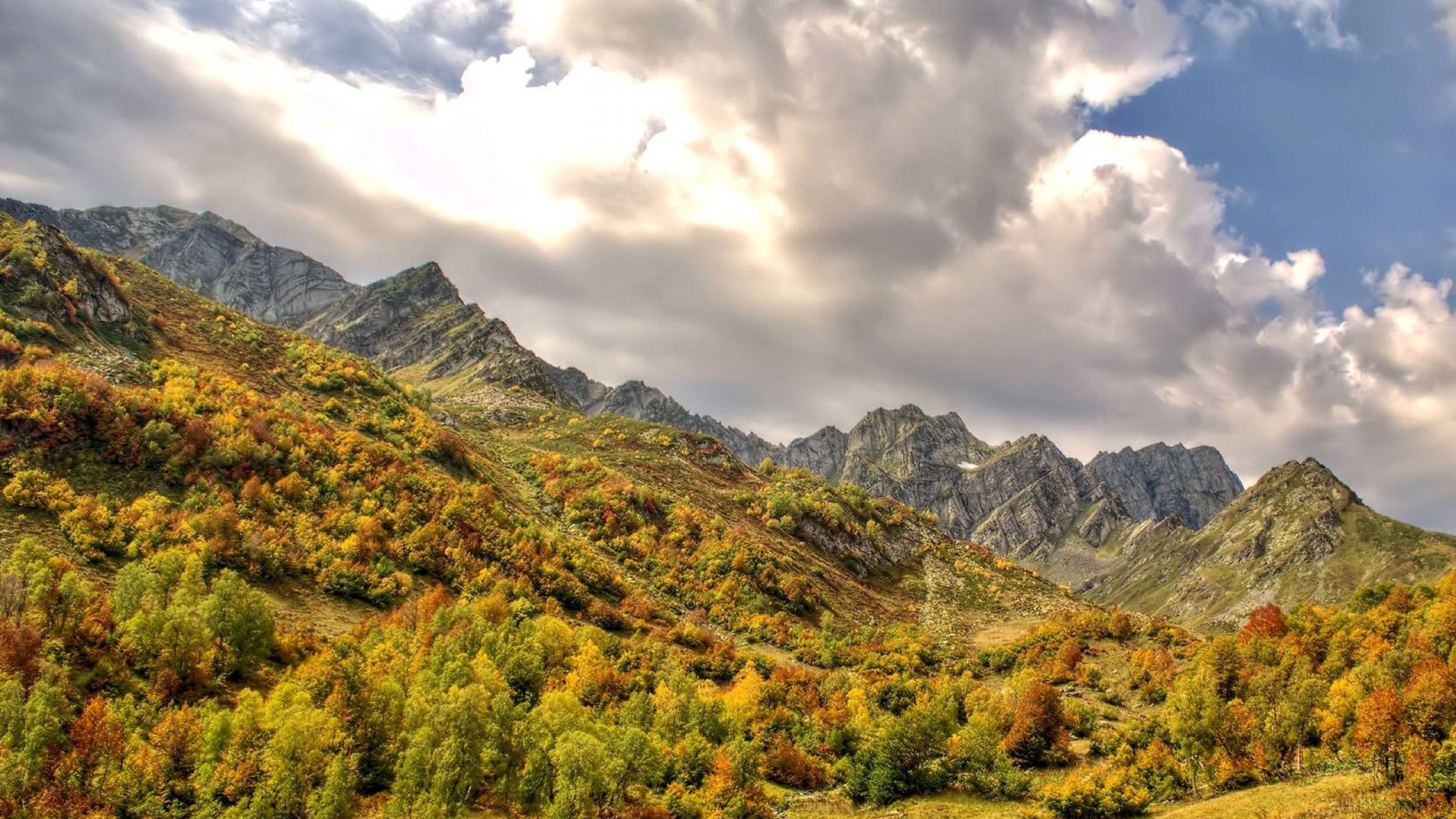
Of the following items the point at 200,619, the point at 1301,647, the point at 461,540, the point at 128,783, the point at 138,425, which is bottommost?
the point at 128,783

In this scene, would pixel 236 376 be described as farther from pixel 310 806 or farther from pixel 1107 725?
pixel 1107 725

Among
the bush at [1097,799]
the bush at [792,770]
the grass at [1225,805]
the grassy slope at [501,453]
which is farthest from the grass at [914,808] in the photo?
the grassy slope at [501,453]

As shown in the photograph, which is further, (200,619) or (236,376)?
(236,376)

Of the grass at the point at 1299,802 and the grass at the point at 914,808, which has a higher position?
the grass at the point at 1299,802

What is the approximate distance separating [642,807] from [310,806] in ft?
59.4

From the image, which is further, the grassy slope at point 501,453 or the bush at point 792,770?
the grassy slope at point 501,453

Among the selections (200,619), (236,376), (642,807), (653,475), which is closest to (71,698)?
(200,619)

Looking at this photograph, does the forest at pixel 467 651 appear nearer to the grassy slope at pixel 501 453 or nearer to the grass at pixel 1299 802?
the grassy slope at pixel 501 453

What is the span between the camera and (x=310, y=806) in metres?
31.8

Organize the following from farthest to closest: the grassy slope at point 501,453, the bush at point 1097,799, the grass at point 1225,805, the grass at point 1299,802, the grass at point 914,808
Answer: the grassy slope at point 501,453 < the grass at point 914,808 < the bush at point 1097,799 < the grass at point 1225,805 < the grass at point 1299,802

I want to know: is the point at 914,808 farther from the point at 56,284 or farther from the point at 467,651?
the point at 56,284

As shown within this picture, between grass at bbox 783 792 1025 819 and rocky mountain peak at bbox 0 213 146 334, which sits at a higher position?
rocky mountain peak at bbox 0 213 146 334

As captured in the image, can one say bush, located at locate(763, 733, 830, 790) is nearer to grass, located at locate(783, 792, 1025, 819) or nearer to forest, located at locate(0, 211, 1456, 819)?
forest, located at locate(0, 211, 1456, 819)

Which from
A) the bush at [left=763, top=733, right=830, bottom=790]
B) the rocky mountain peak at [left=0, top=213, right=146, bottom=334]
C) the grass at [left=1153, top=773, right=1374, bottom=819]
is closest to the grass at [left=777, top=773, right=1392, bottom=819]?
the grass at [left=1153, top=773, right=1374, bottom=819]
